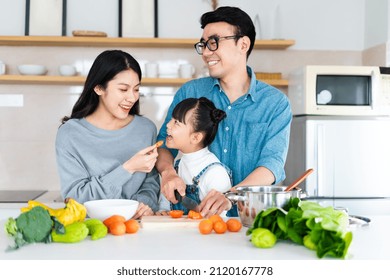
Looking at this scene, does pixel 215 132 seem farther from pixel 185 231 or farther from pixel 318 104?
pixel 318 104

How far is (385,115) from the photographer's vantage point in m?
3.64

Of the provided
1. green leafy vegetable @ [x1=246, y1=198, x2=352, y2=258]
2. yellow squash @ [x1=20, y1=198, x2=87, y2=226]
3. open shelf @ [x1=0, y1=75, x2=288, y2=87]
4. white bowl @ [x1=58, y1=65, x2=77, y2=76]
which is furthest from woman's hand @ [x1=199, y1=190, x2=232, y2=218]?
white bowl @ [x1=58, y1=65, x2=77, y2=76]

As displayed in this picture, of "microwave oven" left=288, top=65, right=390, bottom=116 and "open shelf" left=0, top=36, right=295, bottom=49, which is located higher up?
"open shelf" left=0, top=36, right=295, bottom=49

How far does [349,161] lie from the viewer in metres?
3.60

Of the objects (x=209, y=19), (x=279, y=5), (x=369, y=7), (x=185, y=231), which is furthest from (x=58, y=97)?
(x=185, y=231)

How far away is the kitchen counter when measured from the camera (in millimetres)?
1217

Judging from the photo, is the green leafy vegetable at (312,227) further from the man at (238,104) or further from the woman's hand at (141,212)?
the man at (238,104)

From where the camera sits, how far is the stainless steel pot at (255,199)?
1.49m

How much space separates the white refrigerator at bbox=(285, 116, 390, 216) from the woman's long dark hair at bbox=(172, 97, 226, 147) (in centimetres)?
157

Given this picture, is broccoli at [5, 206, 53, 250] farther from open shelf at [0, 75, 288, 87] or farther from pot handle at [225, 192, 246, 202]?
open shelf at [0, 75, 288, 87]

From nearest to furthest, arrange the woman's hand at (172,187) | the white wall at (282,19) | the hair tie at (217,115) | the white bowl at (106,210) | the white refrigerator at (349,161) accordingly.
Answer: the white bowl at (106,210) → the woman's hand at (172,187) → the hair tie at (217,115) → the white refrigerator at (349,161) → the white wall at (282,19)

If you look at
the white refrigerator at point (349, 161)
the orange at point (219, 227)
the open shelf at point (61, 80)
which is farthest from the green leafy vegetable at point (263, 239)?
the open shelf at point (61, 80)

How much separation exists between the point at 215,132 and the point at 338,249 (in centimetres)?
106

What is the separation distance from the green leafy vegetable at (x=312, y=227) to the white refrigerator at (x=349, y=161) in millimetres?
2212
